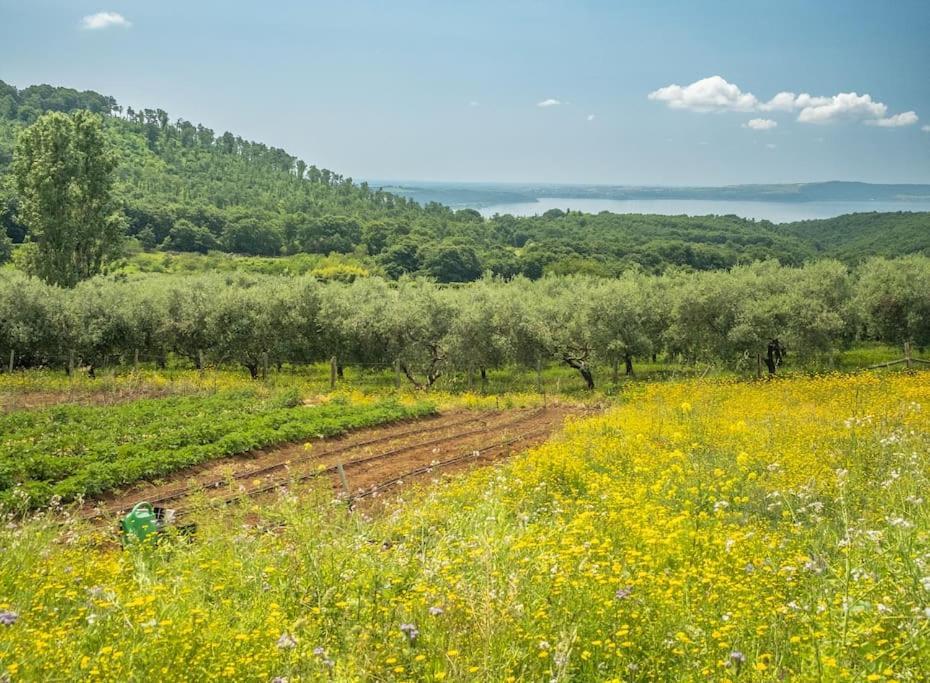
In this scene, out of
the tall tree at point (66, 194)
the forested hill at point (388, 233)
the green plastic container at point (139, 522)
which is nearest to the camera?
the green plastic container at point (139, 522)

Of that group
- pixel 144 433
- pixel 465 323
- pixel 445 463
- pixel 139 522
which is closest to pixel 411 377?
pixel 465 323

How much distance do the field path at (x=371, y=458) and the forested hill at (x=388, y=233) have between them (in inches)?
3227

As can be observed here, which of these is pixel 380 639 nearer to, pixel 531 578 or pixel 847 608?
pixel 531 578

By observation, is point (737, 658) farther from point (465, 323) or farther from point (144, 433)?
point (465, 323)

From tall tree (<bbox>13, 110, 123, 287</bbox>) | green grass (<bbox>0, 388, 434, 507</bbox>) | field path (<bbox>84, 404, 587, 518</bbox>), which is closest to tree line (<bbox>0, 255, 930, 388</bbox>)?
tall tree (<bbox>13, 110, 123, 287</bbox>)

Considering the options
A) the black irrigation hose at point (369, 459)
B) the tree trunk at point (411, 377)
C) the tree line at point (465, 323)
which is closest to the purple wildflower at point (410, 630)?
the black irrigation hose at point (369, 459)

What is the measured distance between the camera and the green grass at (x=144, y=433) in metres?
15.2

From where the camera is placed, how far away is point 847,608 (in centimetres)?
391

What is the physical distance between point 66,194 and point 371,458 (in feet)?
135

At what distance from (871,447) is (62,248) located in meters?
51.6

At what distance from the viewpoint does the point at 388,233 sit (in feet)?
513

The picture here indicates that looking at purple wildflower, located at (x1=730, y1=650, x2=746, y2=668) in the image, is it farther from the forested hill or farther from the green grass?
the forested hill

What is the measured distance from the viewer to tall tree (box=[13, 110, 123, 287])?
→ 46875 millimetres

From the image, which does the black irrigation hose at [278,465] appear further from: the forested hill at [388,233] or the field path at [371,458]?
the forested hill at [388,233]
